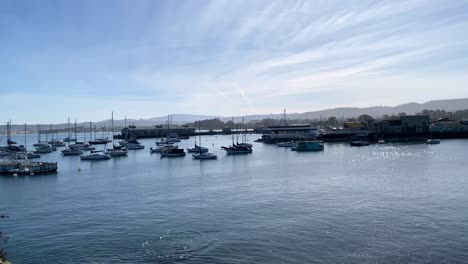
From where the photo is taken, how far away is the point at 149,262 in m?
15.7

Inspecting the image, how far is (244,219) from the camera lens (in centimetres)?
2184

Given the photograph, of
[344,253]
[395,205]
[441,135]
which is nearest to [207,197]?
[395,205]

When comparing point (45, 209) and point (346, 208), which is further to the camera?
point (45, 209)

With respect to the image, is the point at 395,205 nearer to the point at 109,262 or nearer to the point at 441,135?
the point at 109,262

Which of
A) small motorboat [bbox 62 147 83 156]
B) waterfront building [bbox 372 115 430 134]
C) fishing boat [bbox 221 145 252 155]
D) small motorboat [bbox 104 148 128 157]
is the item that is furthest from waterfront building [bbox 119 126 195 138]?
fishing boat [bbox 221 145 252 155]

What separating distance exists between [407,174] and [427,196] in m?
12.4

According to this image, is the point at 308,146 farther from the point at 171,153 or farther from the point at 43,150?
the point at 43,150

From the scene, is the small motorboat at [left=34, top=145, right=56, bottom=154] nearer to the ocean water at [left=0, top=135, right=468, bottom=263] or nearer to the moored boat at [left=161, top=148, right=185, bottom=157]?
the moored boat at [left=161, top=148, right=185, bottom=157]

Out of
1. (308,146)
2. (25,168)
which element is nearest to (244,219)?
(25,168)

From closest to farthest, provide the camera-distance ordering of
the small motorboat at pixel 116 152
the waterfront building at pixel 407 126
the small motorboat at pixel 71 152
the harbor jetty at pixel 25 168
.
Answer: the harbor jetty at pixel 25 168
the small motorboat at pixel 116 152
the small motorboat at pixel 71 152
the waterfront building at pixel 407 126

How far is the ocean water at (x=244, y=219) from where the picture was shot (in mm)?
16531

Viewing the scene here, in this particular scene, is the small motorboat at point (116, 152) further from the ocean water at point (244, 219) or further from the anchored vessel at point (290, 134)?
the anchored vessel at point (290, 134)

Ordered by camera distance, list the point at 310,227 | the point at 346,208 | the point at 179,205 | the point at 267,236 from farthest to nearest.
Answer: the point at 179,205
the point at 346,208
the point at 310,227
the point at 267,236

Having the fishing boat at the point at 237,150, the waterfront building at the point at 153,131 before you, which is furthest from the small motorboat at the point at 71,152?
the waterfront building at the point at 153,131
